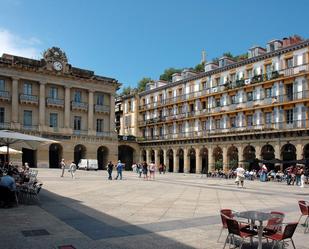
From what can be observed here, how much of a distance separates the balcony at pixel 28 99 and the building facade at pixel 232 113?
69.5ft

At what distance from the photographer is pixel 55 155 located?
57188mm

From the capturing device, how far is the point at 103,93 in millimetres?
60906

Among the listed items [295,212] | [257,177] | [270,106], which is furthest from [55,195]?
[270,106]

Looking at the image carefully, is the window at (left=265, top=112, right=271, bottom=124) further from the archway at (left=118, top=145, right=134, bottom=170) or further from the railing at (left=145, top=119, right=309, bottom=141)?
the archway at (left=118, top=145, right=134, bottom=170)

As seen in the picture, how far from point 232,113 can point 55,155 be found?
26.8 meters

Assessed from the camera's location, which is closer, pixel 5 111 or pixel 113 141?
pixel 5 111

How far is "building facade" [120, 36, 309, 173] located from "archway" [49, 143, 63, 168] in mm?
16609

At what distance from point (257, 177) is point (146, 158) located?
2899 cm

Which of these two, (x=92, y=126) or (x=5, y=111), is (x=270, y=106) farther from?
(x=5, y=111)

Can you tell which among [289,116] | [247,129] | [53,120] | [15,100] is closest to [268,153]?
[247,129]

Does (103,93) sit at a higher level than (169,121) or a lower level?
higher

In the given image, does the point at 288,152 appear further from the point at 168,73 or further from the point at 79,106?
the point at 168,73

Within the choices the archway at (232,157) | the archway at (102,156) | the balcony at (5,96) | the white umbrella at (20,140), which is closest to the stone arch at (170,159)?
the archway at (102,156)

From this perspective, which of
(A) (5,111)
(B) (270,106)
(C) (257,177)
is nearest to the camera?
(C) (257,177)
